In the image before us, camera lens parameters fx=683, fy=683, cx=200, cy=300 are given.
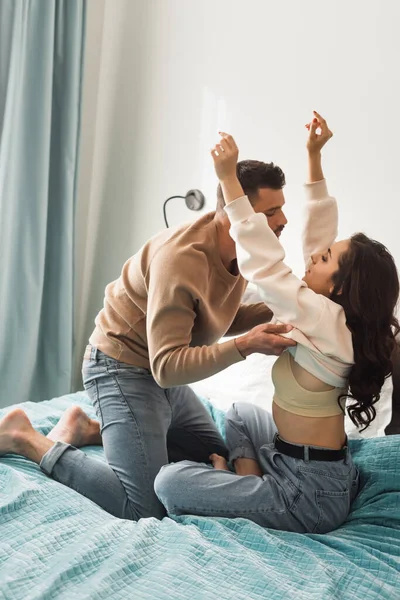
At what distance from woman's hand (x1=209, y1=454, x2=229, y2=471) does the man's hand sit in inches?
15.8

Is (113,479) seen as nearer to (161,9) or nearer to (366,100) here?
(366,100)

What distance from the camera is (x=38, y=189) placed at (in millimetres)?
2875

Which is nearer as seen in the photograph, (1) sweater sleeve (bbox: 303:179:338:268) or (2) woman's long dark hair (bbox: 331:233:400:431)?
(2) woman's long dark hair (bbox: 331:233:400:431)

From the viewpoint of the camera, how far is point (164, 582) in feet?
4.02

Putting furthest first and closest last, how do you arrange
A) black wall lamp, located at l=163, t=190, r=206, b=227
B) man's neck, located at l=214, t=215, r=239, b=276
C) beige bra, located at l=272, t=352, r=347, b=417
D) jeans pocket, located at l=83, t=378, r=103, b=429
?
black wall lamp, located at l=163, t=190, r=206, b=227 → jeans pocket, located at l=83, t=378, r=103, b=429 → man's neck, located at l=214, t=215, r=239, b=276 → beige bra, located at l=272, t=352, r=347, b=417

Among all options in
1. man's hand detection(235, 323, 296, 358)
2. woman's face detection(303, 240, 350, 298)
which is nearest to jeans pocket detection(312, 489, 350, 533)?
man's hand detection(235, 323, 296, 358)

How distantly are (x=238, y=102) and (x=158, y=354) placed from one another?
139 cm

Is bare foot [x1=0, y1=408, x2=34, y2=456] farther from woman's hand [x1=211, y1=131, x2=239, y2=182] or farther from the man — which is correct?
woman's hand [x1=211, y1=131, x2=239, y2=182]

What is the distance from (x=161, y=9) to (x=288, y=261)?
4.19 feet

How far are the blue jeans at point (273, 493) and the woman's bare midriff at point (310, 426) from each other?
0.05 m

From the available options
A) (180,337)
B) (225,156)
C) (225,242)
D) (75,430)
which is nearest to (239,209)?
(225,156)

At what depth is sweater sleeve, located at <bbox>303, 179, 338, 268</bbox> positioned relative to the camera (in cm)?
179

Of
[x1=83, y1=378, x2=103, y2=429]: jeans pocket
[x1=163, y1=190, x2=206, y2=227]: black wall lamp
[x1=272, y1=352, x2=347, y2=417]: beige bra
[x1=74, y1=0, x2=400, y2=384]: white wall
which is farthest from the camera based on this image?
Answer: [x1=163, y1=190, x2=206, y2=227]: black wall lamp

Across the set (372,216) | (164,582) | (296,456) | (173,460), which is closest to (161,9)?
(372,216)
